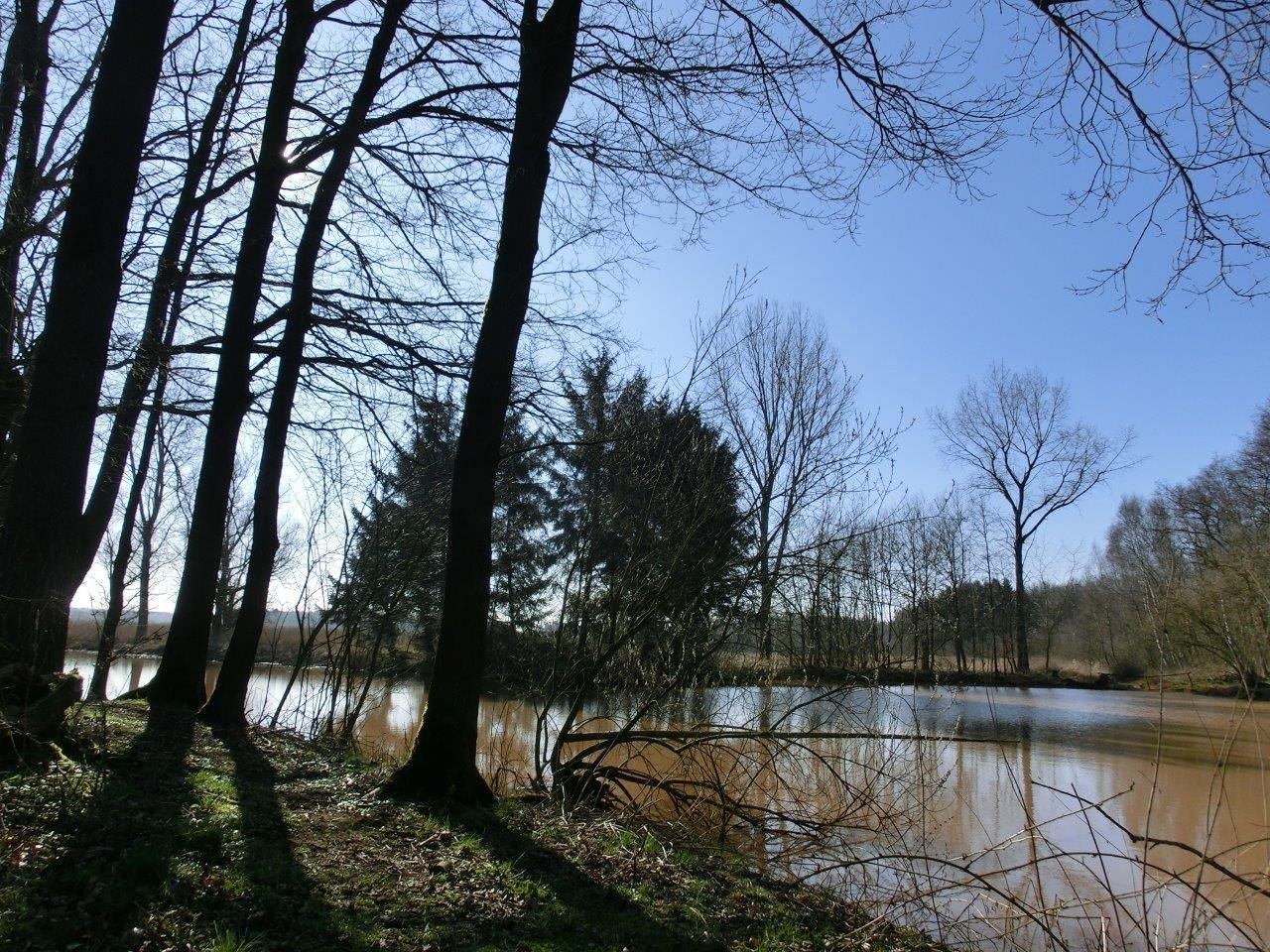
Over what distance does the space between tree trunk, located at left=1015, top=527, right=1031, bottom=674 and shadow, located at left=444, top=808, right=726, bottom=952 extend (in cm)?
3288

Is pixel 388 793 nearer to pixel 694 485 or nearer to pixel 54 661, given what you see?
pixel 54 661

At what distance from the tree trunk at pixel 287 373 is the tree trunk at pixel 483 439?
10.7 feet

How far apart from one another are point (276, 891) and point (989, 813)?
746cm

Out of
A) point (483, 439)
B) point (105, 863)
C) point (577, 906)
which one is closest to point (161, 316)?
point (483, 439)

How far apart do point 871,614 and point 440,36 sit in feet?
24.4

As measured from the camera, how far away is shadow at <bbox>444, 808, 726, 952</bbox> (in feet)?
11.5

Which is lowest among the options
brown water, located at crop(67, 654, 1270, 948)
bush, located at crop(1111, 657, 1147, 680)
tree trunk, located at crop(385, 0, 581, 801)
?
brown water, located at crop(67, 654, 1270, 948)

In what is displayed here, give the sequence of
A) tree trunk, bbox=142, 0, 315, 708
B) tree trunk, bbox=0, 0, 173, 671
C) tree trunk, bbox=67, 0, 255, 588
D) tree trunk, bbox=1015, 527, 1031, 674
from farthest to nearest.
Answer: tree trunk, bbox=1015, 527, 1031, 674 → tree trunk, bbox=142, 0, 315, 708 → tree trunk, bbox=67, 0, 255, 588 → tree trunk, bbox=0, 0, 173, 671

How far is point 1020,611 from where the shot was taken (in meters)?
34.4

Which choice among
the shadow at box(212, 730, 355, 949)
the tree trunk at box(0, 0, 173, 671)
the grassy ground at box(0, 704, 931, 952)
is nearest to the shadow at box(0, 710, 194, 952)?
the grassy ground at box(0, 704, 931, 952)

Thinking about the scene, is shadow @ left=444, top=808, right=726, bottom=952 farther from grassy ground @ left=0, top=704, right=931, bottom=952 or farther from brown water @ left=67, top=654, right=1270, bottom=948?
brown water @ left=67, top=654, right=1270, bottom=948

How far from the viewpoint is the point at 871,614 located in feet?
26.0

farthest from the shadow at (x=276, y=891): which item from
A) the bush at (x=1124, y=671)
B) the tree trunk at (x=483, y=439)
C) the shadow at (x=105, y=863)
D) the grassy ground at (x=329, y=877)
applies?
the bush at (x=1124, y=671)

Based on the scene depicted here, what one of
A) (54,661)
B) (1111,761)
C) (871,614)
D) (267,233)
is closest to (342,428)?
(267,233)
